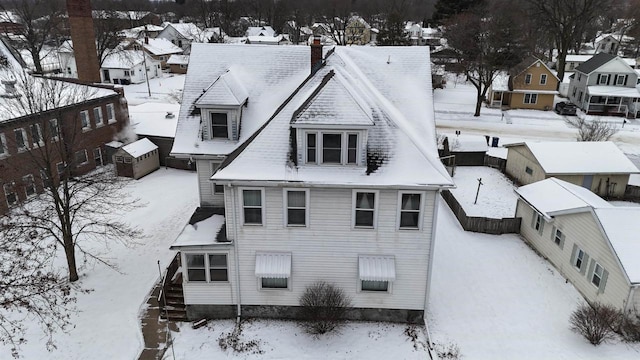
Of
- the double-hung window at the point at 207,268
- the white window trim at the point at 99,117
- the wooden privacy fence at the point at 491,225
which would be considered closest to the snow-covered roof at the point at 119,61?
the white window trim at the point at 99,117

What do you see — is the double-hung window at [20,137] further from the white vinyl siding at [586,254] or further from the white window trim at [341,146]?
the white vinyl siding at [586,254]

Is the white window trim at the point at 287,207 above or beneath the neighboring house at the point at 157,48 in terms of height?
beneath

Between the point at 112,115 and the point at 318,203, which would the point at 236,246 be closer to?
the point at 318,203

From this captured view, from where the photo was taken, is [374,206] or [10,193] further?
[10,193]

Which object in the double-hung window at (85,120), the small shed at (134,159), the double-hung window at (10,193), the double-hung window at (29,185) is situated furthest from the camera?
the double-hung window at (85,120)

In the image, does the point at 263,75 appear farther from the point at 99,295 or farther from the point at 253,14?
the point at 253,14

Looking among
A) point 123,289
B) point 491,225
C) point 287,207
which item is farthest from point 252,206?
point 491,225

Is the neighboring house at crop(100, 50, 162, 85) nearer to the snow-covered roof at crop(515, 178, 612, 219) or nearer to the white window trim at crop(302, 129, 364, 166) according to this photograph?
the white window trim at crop(302, 129, 364, 166)
